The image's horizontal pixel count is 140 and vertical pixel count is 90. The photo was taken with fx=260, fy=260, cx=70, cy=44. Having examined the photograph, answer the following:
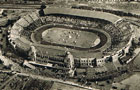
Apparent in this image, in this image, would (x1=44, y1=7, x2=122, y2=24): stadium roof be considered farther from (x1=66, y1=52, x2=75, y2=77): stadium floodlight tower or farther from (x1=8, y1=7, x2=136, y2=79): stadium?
(x1=66, y1=52, x2=75, y2=77): stadium floodlight tower

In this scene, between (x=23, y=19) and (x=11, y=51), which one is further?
(x=23, y=19)

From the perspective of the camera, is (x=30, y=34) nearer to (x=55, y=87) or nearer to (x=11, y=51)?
(x=11, y=51)

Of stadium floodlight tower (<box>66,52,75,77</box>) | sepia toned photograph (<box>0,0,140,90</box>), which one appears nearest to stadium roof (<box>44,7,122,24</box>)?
sepia toned photograph (<box>0,0,140,90</box>)

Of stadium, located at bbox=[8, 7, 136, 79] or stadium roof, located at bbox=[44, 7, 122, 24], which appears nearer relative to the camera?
stadium, located at bbox=[8, 7, 136, 79]

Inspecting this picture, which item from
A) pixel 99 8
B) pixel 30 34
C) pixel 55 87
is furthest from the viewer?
pixel 99 8

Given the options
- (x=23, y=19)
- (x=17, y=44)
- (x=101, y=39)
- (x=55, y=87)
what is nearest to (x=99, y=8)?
(x=101, y=39)

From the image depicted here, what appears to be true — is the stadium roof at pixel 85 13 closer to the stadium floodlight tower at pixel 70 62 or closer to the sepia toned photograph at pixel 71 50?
the sepia toned photograph at pixel 71 50

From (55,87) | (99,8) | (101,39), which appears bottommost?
(55,87)

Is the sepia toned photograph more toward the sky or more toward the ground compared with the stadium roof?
more toward the ground

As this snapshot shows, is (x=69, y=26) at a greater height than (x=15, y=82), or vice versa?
(x=69, y=26)
